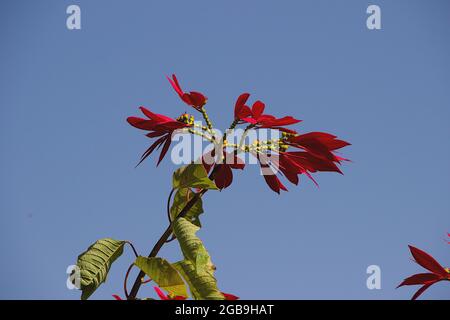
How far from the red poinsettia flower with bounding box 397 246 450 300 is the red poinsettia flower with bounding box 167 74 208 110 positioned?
47cm

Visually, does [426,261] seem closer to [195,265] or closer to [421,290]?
[421,290]

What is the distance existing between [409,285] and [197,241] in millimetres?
434

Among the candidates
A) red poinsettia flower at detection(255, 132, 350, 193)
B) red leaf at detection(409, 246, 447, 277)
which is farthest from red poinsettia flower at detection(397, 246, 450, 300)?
red poinsettia flower at detection(255, 132, 350, 193)

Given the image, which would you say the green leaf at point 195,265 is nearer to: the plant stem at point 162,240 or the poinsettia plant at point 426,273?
the plant stem at point 162,240

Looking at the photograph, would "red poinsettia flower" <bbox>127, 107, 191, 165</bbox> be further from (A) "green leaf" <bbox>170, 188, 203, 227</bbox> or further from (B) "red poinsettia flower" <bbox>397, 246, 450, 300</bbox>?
(B) "red poinsettia flower" <bbox>397, 246, 450, 300</bbox>

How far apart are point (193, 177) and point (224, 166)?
7 centimetres

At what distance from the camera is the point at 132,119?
1.12m

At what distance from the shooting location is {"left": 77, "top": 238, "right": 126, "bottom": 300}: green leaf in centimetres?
103

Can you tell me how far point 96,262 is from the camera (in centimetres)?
105

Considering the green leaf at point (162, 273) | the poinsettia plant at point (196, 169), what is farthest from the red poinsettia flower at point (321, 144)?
the green leaf at point (162, 273)

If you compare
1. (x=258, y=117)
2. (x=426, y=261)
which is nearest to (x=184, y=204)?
(x=258, y=117)

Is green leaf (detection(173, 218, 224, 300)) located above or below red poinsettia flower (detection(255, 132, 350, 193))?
below
